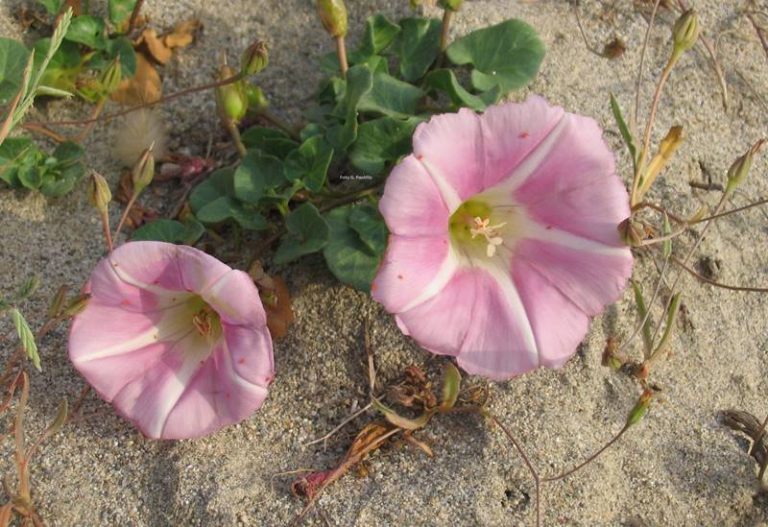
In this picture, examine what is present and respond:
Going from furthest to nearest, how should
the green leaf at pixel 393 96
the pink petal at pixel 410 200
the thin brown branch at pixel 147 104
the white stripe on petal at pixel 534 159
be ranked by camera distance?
the green leaf at pixel 393 96 < the thin brown branch at pixel 147 104 < the white stripe on petal at pixel 534 159 < the pink petal at pixel 410 200

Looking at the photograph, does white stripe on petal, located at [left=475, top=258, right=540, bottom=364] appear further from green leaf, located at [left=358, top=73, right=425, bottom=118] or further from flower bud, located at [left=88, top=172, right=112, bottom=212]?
flower bud, located at [left=88, top=172, right=112, bottom=212]

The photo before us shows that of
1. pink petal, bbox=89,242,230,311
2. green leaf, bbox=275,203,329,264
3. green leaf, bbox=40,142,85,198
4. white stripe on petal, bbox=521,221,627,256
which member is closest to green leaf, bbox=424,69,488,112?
white stripe on petal, bbox=521,221,627,256

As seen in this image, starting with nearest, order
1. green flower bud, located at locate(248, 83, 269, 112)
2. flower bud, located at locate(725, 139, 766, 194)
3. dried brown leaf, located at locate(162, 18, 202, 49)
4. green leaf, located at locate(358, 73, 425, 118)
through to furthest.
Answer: flower bud, located at locate(725, 139, 766, 194)
green leaf, located at locate(358, 73, 425, 118)
green flower bud, located at locate(248, 83, 269, 112)
dried brown leaf, located at locate(162, 18, 202, 49)

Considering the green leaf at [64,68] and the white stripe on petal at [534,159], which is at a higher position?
the white stripe on petal at [534,159]

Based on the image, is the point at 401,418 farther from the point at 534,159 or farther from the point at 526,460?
the point at 534,159

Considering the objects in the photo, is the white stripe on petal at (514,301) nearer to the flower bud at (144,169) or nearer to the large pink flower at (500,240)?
the large pink flower at (500,240)

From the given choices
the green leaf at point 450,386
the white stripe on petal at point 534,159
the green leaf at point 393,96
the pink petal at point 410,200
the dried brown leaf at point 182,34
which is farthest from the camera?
the dried brown leaf at point 182,34

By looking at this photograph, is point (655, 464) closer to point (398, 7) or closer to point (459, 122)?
point (459, 122)

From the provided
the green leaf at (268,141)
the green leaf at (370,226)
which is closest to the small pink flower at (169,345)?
the green leaf at (370,226)
